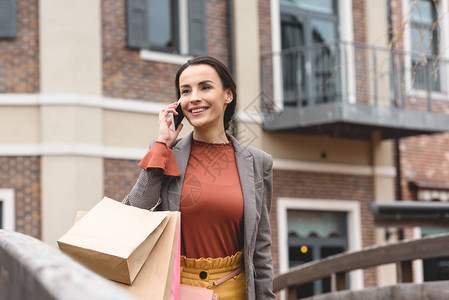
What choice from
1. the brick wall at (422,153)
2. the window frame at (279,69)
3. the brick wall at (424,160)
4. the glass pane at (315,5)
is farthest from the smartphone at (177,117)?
the brick wall at (424,160)

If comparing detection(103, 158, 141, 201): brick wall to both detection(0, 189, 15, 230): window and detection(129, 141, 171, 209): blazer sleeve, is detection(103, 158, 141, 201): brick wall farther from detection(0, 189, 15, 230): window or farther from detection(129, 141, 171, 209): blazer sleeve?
detection(129, 141, 171, 209): blazer sleeve

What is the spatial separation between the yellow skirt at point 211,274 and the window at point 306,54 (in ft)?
33.6

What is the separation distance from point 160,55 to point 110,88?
3.14 ft

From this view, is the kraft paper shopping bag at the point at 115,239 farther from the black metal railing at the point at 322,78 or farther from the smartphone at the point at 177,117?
the black metal railing at the point at 322,78

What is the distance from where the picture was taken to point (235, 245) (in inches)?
140

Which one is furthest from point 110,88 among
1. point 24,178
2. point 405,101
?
point 405,101

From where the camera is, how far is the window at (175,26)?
42.5 ft

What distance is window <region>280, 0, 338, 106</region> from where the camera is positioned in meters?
14.0

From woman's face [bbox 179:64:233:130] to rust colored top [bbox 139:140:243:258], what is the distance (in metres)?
0.19

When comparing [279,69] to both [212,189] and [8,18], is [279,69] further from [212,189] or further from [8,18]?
[212,189]

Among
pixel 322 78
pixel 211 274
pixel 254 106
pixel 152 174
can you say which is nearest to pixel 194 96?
pixel 152 174

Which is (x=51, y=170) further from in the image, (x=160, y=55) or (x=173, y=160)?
(x=173, y=160)

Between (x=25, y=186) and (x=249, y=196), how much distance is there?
8763mm

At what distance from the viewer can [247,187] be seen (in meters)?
3.59
